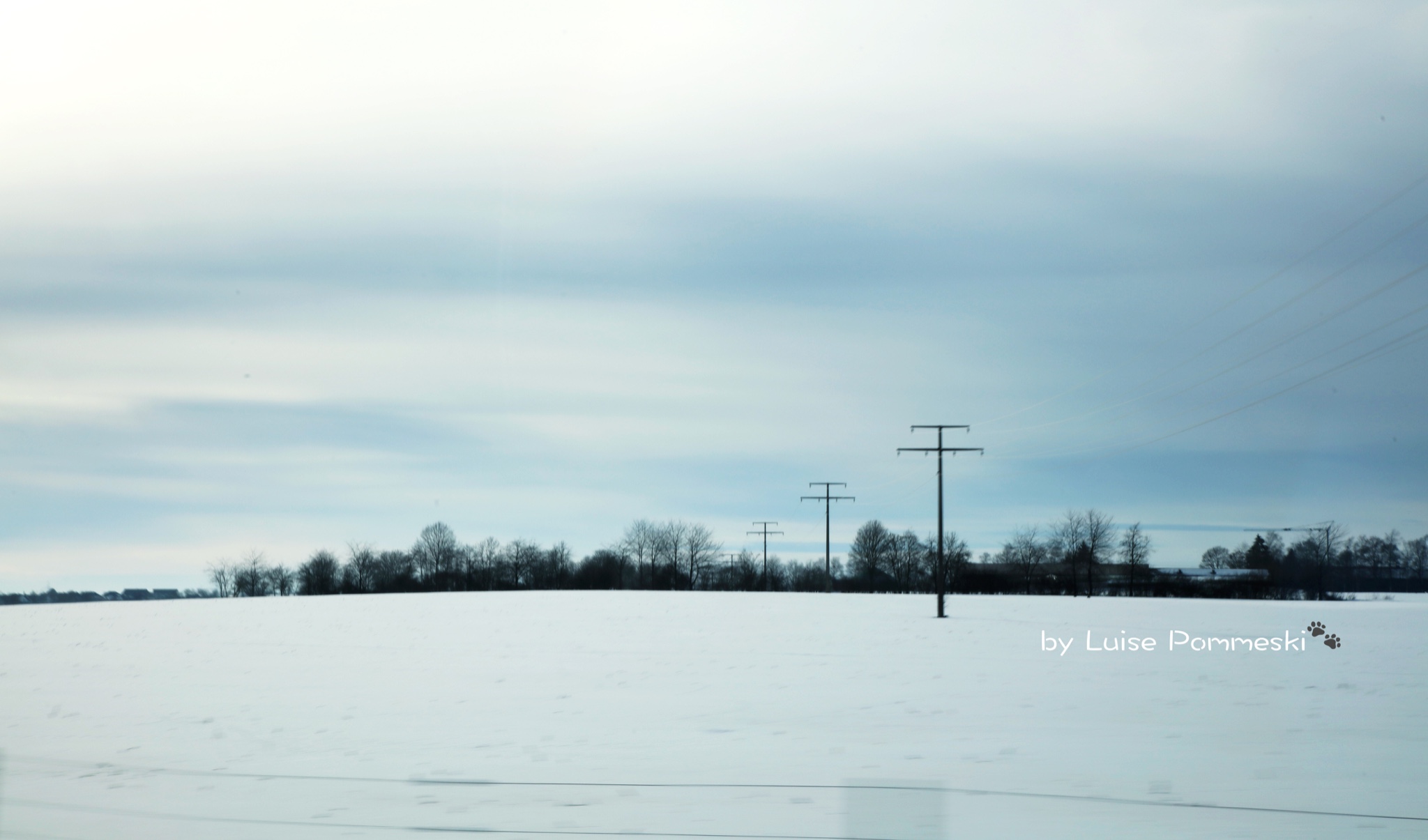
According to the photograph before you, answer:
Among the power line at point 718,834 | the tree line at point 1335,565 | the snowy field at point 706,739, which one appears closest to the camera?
the power line at point 718,834

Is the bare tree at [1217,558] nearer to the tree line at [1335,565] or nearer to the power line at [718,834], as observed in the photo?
the tree line at [1335,565]

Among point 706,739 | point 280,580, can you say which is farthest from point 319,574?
point 706,739

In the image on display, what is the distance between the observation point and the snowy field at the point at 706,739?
33.6 feet

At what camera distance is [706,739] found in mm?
15055

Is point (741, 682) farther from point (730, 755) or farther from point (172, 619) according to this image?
point (172, 619)

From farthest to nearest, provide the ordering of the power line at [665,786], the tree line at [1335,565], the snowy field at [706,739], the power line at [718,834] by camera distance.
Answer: the tree line at [1335,565]
the power line at [665,786]
the snowy field at [706,739]
the power line at [718,834]


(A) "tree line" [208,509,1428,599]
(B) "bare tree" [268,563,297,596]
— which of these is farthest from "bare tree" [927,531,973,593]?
(B) "bare tree" [268,563,297,596]

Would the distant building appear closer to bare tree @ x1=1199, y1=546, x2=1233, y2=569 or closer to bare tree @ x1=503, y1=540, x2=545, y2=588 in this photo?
bare tree @ x1=1199, y1=546, x2=1233, y2=569

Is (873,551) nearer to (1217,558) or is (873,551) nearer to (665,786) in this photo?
(1217,558)

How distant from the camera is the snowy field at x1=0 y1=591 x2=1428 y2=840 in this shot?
1025cm

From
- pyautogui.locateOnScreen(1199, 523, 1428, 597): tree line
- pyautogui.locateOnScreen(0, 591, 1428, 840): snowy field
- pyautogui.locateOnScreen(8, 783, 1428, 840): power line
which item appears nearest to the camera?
pyautogui.locateOnScreen(8, 783, 1428, 840): power line

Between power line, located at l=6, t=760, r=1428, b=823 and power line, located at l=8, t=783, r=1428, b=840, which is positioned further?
power line, located at l=6, t=760, r=1428, b=823

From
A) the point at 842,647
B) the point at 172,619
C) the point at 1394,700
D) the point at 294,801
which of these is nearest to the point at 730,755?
the point at 294,801

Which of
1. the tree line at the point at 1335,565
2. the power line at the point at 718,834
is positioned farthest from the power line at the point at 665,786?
the tree line at the point at 1335,565
